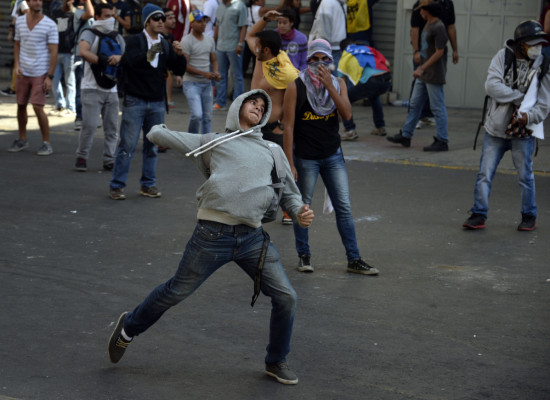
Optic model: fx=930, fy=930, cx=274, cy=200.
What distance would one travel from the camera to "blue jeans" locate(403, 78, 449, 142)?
42.5 ft

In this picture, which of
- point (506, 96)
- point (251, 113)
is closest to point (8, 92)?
point (506, 96)

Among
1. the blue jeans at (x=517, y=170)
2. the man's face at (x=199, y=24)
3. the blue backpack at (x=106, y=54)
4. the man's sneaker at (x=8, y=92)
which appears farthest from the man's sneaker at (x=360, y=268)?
the man's sneaker at (x=8, y=92)

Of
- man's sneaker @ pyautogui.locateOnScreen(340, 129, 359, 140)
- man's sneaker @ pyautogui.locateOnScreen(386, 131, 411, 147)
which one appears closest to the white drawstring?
man's sneaker @ pyautogui.locateOnScreen(386, 131, 411, 147)

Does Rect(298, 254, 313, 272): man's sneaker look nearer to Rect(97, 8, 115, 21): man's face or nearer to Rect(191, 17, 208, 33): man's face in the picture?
Rect(97, 8, 115, 21): man's face

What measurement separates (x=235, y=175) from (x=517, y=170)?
4.61m

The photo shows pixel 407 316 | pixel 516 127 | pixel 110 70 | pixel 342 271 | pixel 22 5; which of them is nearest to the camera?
pixel 407 316

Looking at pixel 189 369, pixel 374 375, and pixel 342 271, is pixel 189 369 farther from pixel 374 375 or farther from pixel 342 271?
pixel 342 271

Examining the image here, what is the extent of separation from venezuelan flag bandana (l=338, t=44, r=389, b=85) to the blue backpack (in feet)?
11.5

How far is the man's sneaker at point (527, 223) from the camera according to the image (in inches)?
352

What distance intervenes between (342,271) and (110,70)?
458 centimetres

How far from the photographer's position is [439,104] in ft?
42.6

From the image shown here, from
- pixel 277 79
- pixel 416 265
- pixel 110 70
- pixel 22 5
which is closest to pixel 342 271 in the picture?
pixel 416 265

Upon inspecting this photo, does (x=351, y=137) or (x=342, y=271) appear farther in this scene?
(x=351, y=137)

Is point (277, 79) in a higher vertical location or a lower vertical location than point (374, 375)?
higher
